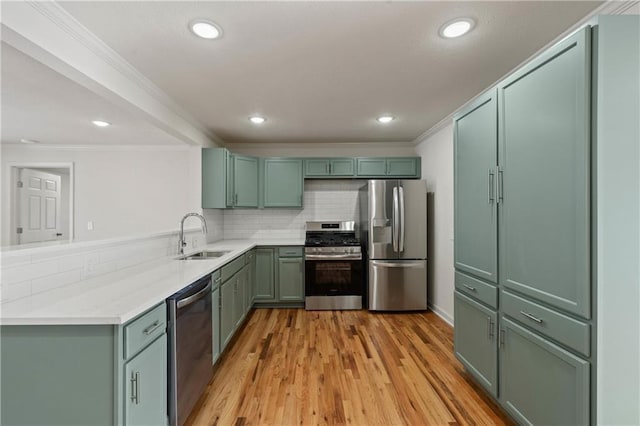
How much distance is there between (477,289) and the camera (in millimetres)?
2127

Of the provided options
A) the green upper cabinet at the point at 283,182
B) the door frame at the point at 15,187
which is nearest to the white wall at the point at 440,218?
the green upper cabinet at the point at 283,182

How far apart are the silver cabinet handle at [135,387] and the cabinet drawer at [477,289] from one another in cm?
206

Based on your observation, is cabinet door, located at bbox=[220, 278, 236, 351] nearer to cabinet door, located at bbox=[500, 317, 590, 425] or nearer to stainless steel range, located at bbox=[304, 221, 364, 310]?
stainless steel range, located at bbox=[304, 221, 364, 310]

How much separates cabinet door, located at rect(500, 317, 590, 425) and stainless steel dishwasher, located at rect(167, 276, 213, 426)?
1.93 m

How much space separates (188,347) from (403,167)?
3.67m

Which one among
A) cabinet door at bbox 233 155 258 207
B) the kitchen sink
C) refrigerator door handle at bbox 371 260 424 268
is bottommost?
refrigerator door handle at bbox 371 260 424 268

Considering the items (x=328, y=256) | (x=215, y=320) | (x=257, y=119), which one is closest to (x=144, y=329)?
(x=215, y=320)

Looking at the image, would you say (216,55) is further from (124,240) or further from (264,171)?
(264,171)

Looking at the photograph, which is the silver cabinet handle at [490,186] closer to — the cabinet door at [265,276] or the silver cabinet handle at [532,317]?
the silver cabinet handle at [532,317]

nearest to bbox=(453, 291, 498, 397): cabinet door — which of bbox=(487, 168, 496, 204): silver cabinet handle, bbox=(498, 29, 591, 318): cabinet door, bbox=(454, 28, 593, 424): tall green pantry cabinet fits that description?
bbox=(454, 28, 593, 424): tall green pantry cabinet

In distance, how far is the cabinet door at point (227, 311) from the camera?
8.59ft

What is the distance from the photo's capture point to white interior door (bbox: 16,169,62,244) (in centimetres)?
476

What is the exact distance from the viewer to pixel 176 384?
1679 millimetres

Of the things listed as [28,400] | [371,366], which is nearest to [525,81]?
[371,366]
